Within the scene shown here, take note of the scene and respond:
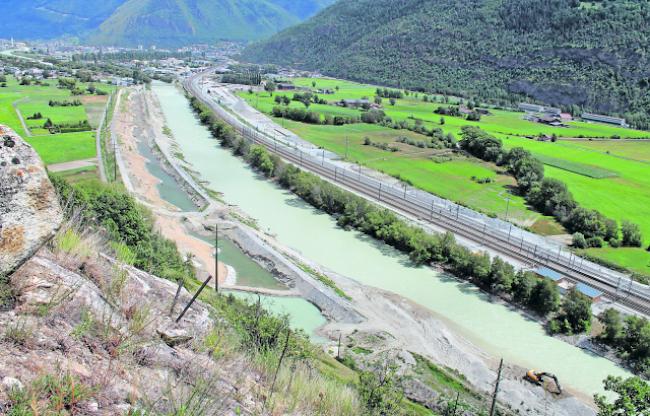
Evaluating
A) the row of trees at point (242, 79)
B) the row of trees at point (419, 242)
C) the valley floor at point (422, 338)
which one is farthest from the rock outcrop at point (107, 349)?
the row of trees at point (242, 79)

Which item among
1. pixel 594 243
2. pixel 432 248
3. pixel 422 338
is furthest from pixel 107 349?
pixel 594 243

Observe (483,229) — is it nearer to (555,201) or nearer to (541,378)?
(555,201)

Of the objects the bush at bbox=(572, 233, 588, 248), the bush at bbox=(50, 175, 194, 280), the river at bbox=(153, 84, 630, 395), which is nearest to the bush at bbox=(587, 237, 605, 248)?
the bush at bbox=(572, 233, 588, 248)

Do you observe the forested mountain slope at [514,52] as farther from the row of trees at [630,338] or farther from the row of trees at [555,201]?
the row of trees at [630,338]

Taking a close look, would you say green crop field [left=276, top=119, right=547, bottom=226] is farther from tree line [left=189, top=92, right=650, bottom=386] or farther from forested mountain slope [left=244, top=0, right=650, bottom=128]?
forested mountain slope [left=244, top=0, right=650, bottom=128]

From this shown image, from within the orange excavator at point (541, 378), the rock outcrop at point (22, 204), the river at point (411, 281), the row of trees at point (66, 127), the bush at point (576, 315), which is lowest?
the river at point (411, 281)

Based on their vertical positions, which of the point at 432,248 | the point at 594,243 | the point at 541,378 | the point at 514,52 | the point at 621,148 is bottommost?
the point at 541,378

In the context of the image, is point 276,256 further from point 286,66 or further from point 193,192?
point 286,66
